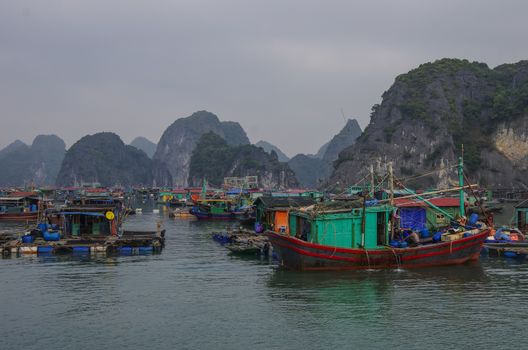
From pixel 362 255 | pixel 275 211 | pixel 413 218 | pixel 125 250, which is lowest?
pixel 125 250

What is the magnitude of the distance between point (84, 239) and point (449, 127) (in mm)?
117778

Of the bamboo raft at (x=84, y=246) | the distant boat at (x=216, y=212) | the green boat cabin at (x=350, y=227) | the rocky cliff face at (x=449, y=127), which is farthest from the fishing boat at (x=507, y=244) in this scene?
the rocky cliff face at (x=449, y=127)

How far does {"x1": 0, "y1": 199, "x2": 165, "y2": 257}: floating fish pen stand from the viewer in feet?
111

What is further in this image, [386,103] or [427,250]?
[386,103]

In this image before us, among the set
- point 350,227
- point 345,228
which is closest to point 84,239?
point 345,228

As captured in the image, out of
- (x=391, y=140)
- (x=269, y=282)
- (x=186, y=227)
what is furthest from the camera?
(x=391, y=140)

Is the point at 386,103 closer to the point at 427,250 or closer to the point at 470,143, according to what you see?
the point at 470,143

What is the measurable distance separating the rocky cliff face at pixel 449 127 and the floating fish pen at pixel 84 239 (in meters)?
96.7

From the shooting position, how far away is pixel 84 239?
1393 inches

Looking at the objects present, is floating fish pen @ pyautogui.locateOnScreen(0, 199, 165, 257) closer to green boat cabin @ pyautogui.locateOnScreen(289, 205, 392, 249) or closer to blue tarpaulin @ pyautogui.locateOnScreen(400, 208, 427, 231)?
green boat cabin @ pyautogui.locateOnScreen(289, 205, 392, 249)

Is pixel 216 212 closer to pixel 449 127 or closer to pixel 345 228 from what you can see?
pixel 345 228

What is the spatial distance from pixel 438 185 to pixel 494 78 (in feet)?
120

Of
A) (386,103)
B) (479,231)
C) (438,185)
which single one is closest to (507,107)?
(438,185)

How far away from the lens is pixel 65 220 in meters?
37.7
